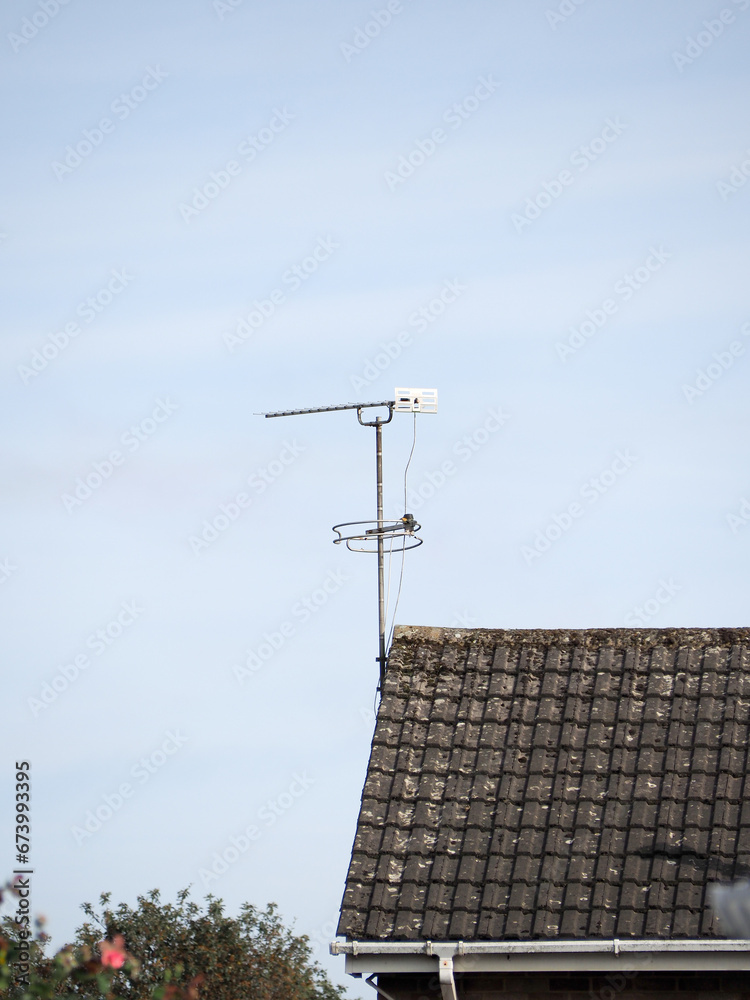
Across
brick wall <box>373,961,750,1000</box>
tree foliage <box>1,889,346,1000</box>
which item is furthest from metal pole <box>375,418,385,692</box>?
tree foliage <box>1,889,346,1000</box>

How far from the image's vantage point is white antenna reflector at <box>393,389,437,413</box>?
12.3m

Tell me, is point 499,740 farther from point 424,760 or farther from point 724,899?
point 724,899

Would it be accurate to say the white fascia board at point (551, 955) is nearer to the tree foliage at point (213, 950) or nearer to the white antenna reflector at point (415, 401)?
the white antenna reflector at point (415, 401)

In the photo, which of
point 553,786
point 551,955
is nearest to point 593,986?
point 551,955

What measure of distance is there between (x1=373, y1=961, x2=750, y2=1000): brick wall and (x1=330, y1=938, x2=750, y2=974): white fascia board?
16cm

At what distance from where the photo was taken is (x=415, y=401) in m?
12.4

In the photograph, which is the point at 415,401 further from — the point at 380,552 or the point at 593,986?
the point at 593,986

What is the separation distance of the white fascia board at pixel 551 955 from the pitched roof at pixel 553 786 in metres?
0.12

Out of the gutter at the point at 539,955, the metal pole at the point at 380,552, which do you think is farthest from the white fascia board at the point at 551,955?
the metal pole at the point at 380,552

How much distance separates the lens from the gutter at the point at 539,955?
27.4 ft

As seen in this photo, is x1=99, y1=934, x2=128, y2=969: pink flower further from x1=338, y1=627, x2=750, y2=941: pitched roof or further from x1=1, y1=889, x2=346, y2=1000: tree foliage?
x1=1, y1=889, x2=346, y2=1000: tree foliage

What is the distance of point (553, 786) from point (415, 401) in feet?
14.0

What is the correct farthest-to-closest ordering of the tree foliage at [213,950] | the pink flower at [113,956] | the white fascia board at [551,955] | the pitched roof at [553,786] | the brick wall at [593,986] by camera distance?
the tree foliage at [213,950], the pitched roof at [553,786], the brick wall at [593,986], the white fascia board at [551,955], the pink flower at [113,956]

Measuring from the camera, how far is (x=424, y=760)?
32.7 feet
